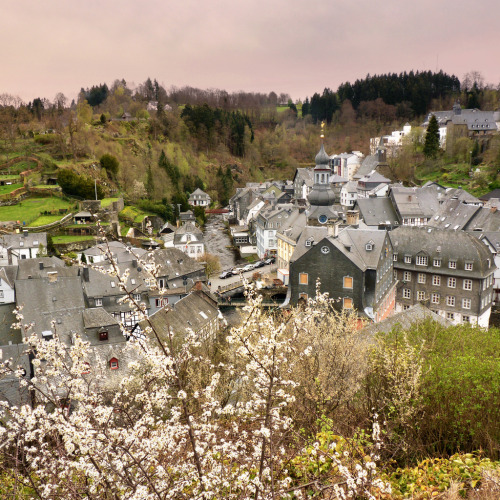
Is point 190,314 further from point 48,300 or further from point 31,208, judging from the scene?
point 31,208

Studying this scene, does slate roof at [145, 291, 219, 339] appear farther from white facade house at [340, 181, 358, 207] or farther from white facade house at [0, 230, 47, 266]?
white facade house at [340, 181, 358, 207]

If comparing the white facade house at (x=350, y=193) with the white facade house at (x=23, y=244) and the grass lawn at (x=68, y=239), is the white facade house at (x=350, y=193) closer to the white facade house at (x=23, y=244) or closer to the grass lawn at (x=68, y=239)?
the grass lawn at (x=68, y=239)

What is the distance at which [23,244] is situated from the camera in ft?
155

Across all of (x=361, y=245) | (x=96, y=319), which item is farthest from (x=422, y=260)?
(x=96, y=319)

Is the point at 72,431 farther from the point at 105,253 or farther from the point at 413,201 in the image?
the point at 413,201

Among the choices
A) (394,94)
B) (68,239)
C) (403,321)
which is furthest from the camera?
(394,94)

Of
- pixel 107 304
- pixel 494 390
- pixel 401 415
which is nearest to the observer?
pixel 401 415

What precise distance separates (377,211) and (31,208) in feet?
155

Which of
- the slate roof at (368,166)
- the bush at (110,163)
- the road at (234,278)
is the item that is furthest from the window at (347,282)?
the slate roof at (368,166)

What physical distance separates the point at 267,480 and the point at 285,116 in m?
172

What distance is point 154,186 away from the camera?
80312 mm

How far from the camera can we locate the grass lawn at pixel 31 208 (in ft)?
191

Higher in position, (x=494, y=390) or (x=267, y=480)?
(x=267, y=480)

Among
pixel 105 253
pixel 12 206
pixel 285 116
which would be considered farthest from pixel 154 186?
pixel 285 116
